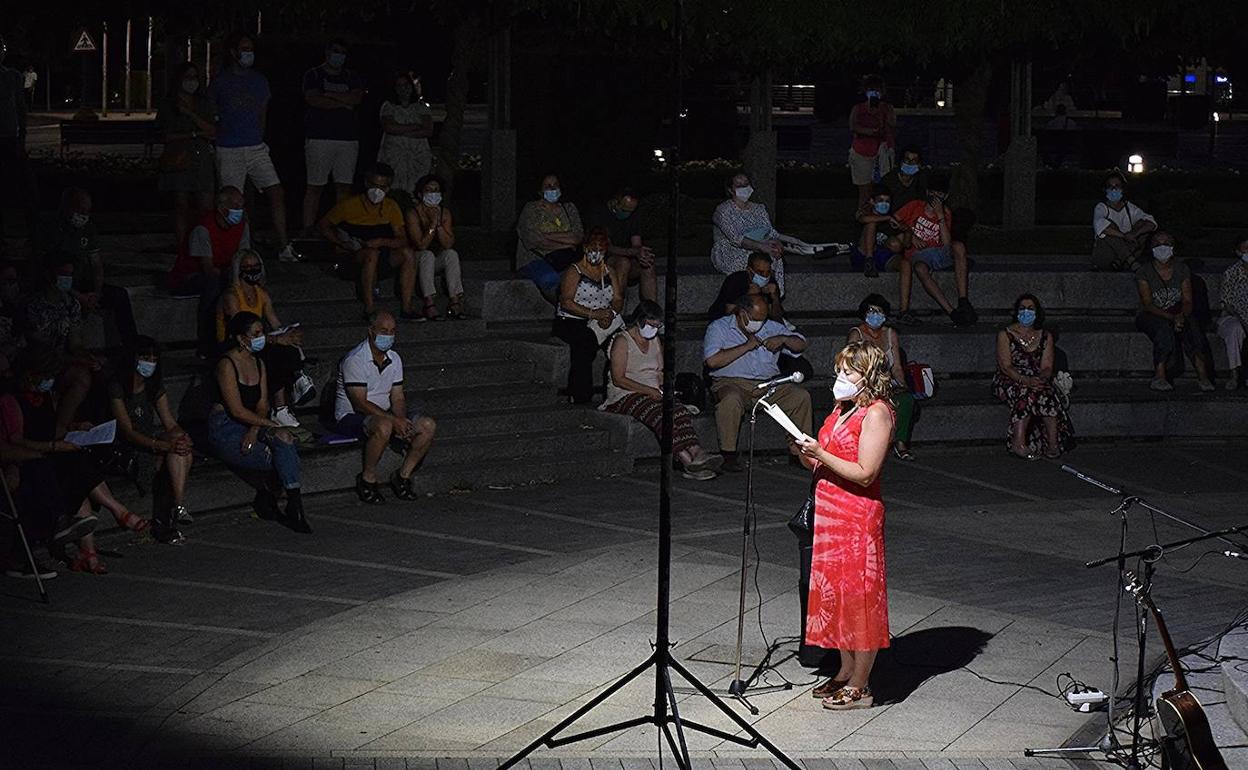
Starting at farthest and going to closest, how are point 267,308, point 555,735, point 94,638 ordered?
point 267,308
point 94,638
point 555,735

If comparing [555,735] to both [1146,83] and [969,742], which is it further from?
[1146,83]

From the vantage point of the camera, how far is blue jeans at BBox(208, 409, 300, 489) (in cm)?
1410

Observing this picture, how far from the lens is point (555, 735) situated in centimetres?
961

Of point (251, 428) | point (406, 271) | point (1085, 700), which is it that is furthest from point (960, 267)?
point (1085, 700)

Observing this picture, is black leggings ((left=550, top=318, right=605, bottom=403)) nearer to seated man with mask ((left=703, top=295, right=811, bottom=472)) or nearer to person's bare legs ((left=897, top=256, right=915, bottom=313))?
seated man with mask ((left=703, top=295, right=811, bottom=472))

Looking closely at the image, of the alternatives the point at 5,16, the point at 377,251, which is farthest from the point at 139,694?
the point at 5,16

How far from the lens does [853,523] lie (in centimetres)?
1013

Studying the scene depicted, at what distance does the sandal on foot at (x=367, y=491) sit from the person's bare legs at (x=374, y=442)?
0.10 feet

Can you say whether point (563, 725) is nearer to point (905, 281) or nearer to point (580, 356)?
point (580, 356)

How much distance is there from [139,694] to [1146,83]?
4568cm

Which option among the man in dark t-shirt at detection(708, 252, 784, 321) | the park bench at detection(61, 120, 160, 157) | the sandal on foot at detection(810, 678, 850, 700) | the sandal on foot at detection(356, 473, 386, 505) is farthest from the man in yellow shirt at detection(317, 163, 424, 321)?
the park bench at detection(61, 120, 160, 157)

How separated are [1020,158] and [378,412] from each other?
36.5 feet

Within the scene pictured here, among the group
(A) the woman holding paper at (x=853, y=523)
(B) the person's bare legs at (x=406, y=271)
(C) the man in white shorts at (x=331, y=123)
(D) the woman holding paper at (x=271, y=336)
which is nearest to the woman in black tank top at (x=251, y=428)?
(D) the woman holding paper at (x=271, y=336)

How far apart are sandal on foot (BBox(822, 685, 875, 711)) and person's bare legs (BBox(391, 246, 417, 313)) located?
24.7 feet
